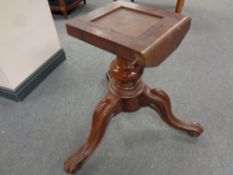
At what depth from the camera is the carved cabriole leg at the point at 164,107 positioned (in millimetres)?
808

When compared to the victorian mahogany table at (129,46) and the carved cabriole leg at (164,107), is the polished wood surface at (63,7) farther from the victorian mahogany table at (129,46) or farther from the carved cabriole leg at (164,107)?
the carved cabriole leg at (164,107)

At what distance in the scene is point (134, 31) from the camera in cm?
60

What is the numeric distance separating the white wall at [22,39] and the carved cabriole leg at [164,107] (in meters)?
0.78

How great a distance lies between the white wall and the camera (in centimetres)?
106

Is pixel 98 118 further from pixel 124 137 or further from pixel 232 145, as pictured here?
pixel 232 145

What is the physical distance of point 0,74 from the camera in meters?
1.12

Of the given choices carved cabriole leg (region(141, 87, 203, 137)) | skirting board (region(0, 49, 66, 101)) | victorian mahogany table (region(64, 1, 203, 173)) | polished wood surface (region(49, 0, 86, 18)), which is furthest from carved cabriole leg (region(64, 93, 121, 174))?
polished wood surface (region(49, 0, 86, 18))

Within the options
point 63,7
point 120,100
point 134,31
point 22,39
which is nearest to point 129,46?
point 134,31

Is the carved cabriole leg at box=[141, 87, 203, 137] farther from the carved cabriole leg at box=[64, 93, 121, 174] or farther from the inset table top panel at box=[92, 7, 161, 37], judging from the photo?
the inset table top panel at box=[92, 7, 161, 37]

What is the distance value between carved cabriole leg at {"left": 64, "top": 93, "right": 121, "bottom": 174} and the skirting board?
1.90ft

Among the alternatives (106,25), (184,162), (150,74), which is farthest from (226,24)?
(106,25)

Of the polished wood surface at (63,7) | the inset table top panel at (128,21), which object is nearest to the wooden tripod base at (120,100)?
the inset table top panel at (128,21)

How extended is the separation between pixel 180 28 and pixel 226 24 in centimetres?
149

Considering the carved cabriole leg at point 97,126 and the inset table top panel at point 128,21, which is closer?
the inset table top panel at point 128,21
